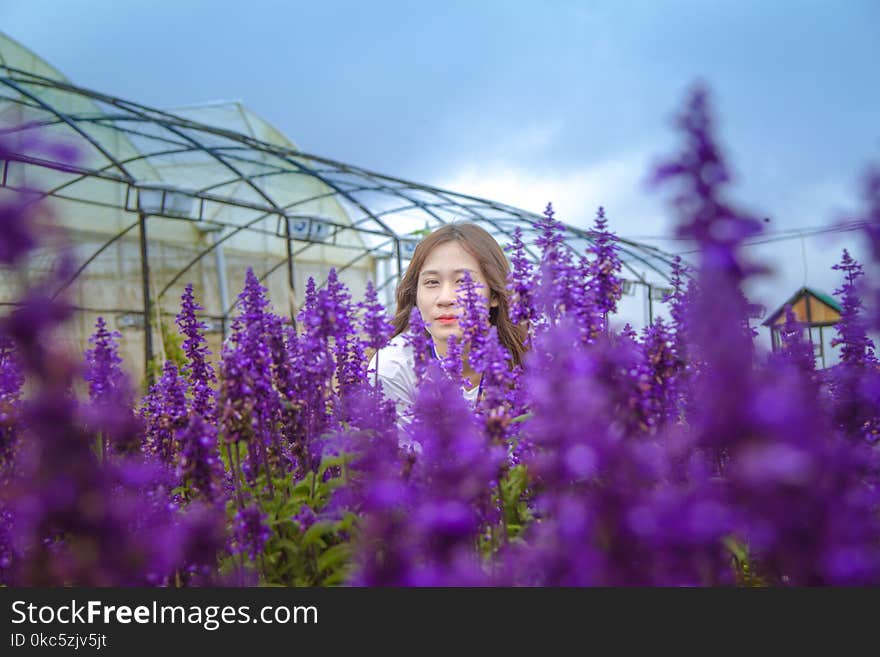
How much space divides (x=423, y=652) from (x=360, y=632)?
0.13m

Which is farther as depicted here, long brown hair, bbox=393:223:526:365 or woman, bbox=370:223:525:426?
long brown hair, bbox=393:223:526:365

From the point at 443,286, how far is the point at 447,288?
143 millimetres

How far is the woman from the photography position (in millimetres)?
4047

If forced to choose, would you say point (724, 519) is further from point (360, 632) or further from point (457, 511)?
point (360, 632)

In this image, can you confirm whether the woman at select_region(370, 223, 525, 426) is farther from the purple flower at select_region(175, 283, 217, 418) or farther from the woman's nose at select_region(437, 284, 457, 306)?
the purple flower at select_region(175, 283, 217, 418)

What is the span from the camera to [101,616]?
4.92 feet

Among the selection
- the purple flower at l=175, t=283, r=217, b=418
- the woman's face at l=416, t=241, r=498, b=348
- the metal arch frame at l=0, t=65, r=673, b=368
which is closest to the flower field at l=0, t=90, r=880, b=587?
the purple flower at l=175, t=283, r=217, b=418

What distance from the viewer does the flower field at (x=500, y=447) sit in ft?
3.68

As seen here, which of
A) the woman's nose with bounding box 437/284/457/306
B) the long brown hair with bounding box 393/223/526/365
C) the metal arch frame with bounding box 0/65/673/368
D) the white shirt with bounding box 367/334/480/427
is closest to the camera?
the white shirt with bounding box 367/334/480/427

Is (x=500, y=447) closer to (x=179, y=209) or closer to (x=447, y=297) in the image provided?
(x=447, y=297)

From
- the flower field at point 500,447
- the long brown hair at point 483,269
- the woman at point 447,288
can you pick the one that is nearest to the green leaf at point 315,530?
the flower field at point 500,447

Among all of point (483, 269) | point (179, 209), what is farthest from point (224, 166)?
point (483, 269)

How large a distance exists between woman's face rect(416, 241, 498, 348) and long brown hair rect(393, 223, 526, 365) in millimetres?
52

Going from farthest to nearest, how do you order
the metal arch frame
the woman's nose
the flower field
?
the metal arch frame < the woman's nose < the flower field
